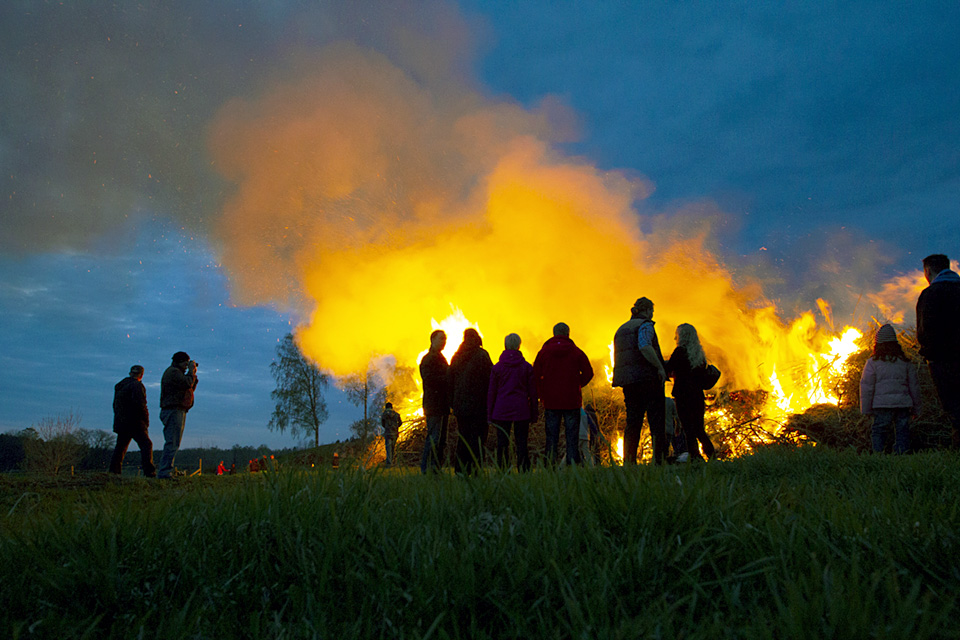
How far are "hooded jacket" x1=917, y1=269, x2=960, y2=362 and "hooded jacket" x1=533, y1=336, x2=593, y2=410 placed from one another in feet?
13.2

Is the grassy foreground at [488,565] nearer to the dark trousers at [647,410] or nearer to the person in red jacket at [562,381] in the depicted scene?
the dark trousers at [647,410]

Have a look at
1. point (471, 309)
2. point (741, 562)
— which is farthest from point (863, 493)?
point (471, 309)

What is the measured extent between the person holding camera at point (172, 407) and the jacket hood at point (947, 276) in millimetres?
12305

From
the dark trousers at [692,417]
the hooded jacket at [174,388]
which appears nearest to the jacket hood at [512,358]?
the dark trousers at [692,417]

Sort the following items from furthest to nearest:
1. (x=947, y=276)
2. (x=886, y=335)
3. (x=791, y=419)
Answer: (x=791, y=419) → (x=886, y=335) → (x=947, y=276)

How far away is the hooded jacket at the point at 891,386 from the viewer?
7.93m

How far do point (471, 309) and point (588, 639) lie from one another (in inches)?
557

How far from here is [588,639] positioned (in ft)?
5.44

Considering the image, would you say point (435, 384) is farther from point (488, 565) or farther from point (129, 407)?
point (488, 565)

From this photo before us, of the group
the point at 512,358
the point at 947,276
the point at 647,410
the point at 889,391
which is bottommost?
the point at 647,410

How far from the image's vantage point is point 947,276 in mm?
6773

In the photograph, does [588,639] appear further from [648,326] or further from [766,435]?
[766,435]

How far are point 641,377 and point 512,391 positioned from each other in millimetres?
1799

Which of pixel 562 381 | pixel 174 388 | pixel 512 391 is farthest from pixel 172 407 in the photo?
pixel 562 381
